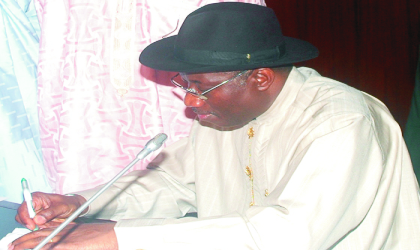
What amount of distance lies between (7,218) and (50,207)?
12 cm

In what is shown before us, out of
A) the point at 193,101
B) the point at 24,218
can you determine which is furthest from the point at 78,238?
the point at 193,101

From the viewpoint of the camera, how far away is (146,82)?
1.91 meters

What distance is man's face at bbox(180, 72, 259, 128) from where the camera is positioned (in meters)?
1.46

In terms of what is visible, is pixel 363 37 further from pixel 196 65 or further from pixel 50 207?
pixel 50 207

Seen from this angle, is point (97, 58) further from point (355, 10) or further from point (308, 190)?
point (355, 10)

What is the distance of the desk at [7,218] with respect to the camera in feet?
4.58

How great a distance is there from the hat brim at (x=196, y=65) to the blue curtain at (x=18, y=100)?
0.59 m

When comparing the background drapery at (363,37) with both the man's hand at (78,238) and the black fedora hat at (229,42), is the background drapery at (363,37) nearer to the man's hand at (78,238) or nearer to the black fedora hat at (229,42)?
the black fedora hat at (229,42)

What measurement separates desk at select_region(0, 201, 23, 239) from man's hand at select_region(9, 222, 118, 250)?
5.7 inches

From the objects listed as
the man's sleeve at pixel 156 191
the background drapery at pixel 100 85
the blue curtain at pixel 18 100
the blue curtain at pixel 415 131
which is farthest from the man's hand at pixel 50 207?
the blue curtain at pixel 415 131

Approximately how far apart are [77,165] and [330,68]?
5.89 feet

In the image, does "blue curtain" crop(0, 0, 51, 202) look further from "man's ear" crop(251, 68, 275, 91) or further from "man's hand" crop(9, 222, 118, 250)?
"man's ear" crop(251, 68, 275, 91)

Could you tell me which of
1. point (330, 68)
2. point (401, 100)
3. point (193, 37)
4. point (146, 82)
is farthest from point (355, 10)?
point (193, 37)

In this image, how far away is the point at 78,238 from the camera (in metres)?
1.26
